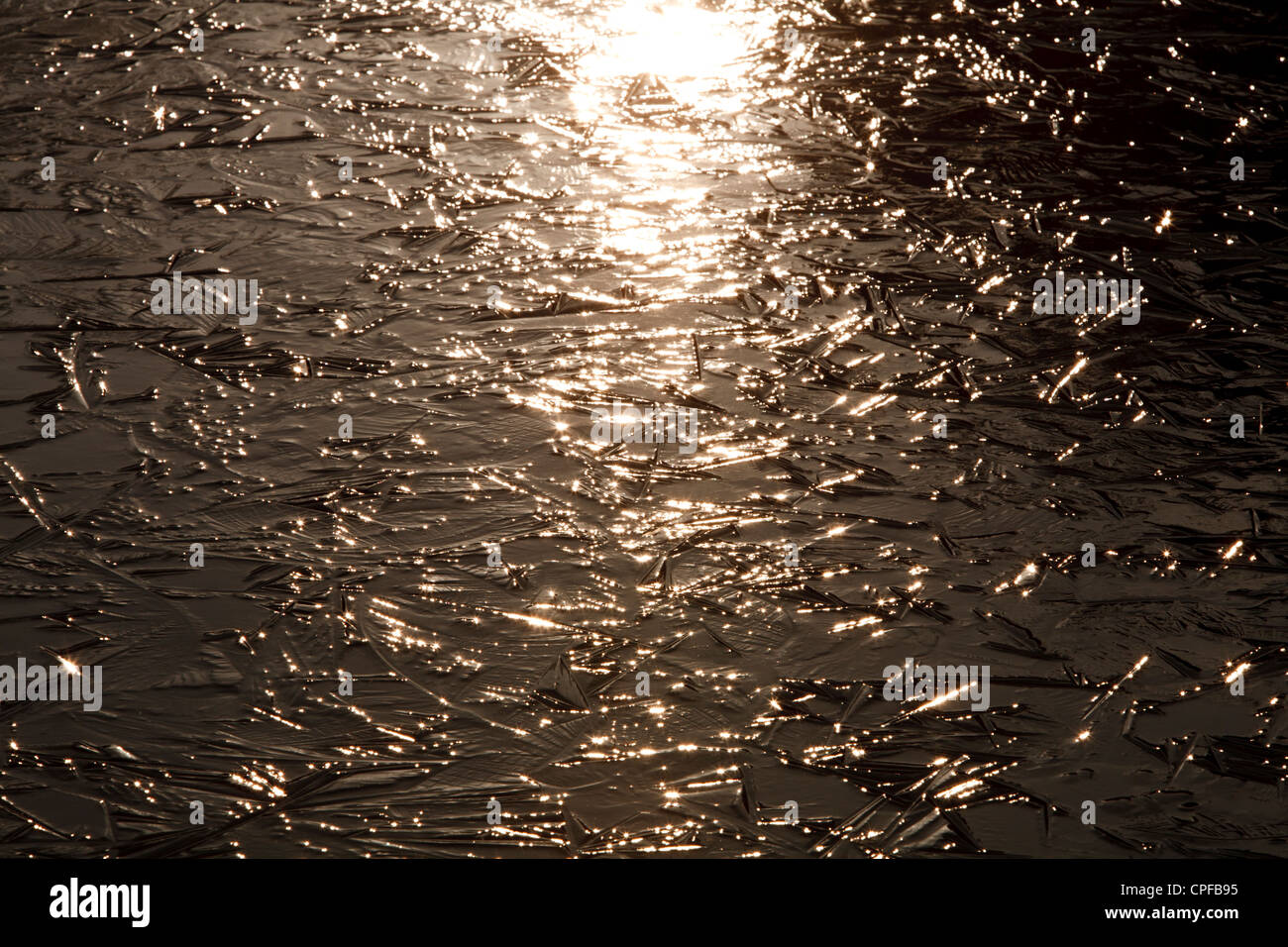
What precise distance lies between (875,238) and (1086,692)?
1391 mm

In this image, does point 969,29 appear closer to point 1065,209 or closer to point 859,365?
point 1065,209

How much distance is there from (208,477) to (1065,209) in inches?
85.5

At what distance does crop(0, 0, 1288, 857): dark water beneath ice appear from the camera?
5.58ft

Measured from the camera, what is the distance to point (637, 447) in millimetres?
2287

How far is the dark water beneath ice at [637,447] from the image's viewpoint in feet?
5.58
